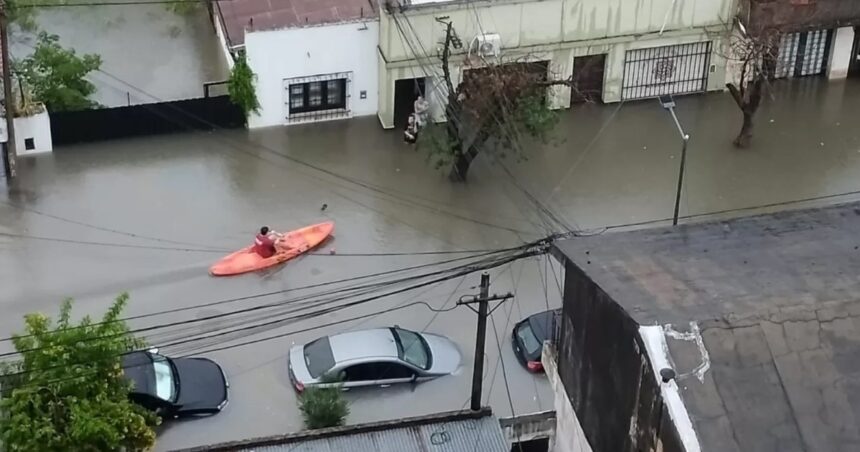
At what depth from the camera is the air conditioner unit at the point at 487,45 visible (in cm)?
3009

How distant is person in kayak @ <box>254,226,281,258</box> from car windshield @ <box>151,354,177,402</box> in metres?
4.20

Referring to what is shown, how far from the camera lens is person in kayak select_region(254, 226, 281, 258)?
87.3 ft

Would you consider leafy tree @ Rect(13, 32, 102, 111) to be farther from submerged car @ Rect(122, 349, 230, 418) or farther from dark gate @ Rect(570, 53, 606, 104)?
dark gate @ Rect(570, 53, 606, 104)

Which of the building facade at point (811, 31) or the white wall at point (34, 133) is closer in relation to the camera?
the white wall at point (34, 133)

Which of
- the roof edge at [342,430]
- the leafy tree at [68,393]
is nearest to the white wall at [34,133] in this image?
the leafy tree at [68,393]

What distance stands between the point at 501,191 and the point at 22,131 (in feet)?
35.0

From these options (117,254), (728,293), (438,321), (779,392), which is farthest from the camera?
(117,254)

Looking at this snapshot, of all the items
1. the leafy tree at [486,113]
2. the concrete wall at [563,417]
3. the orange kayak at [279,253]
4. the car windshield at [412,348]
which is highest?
the leafy tree at [486,113]

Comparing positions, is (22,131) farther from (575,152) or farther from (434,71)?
(575,152)

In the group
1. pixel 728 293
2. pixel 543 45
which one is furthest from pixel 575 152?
pixel 728 293

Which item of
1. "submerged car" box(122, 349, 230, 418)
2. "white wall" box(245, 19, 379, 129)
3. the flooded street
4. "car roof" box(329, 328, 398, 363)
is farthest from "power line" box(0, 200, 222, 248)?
"car roof" box(329, 328, 398, 363)

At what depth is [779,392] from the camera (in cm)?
1493

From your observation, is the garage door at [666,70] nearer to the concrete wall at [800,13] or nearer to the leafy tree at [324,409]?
the concrete wall at [800,13]

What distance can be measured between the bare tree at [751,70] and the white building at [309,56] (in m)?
8.38
